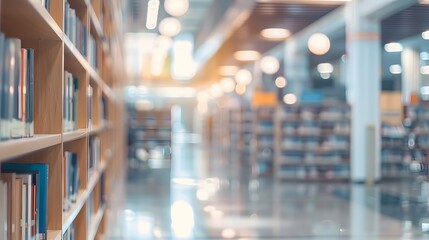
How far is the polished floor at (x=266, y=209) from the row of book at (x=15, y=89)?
14.0 ft

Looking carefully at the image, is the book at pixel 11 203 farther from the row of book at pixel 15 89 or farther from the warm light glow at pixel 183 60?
the warm light glow at pixel 183 60

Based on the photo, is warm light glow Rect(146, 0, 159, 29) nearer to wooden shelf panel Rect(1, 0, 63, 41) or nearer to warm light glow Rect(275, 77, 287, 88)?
warm light glow Rect(275, 77, 287, 88)

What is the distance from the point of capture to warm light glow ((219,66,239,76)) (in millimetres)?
22078

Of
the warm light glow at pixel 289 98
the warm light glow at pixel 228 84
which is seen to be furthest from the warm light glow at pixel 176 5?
the warm light glow at pixel 228 84

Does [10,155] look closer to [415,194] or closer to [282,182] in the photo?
[415,194]

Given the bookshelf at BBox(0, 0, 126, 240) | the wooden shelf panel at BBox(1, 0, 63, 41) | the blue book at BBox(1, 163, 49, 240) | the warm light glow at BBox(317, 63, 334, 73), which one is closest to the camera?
the wooden shelf panel at BBox(1, 0, 63, 41)

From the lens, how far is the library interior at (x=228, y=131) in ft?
7.13

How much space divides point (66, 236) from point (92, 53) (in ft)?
6.14

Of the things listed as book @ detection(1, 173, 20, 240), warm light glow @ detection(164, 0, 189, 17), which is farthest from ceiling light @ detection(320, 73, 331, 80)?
book @ detection(1, 173, 20, 240)

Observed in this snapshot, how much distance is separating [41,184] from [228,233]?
170 inches

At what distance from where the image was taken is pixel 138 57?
2588 cm

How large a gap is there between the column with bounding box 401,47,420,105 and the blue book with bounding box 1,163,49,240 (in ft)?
39.9

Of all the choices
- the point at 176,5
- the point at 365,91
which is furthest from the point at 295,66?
the point at 176,5

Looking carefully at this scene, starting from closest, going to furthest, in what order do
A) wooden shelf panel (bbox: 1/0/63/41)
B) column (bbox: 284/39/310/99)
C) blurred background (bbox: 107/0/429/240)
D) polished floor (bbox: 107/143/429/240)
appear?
wooden shelf panel (bbox: 1/0/63/41) < polished floor (bbox: 107/143/429/240) < blurred background (bbox: 107/0/429/240) < column (bbox: 284/39/310/99)
